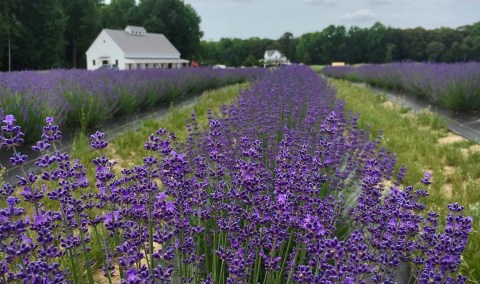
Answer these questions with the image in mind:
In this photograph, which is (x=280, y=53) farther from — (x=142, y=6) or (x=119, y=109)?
(x=119, y=109)

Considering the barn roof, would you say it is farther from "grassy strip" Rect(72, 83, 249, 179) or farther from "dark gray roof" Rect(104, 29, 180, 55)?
"grassy strip" Rect(72, 83, 249, 179)

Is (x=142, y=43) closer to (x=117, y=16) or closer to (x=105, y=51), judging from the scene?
(x=105, y=51)

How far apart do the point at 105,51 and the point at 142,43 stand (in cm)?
480

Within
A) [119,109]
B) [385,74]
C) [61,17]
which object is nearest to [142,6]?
[61,17]

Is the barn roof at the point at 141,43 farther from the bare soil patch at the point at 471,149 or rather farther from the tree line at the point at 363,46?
the bare soil patch at the point at 471,149

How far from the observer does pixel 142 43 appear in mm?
49031

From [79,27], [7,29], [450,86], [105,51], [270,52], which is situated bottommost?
[450,86]

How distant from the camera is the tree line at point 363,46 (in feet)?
217

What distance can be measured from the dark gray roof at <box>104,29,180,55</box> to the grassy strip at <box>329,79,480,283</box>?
138 ft

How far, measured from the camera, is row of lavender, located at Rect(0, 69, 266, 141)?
5.45 meters

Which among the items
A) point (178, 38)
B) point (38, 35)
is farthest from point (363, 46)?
point (38, 35)

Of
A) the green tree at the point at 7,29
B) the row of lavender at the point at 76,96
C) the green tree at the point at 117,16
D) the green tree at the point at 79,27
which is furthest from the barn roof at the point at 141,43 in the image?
the row of lavender at the point at 76,96

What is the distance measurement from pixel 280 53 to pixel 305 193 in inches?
3948

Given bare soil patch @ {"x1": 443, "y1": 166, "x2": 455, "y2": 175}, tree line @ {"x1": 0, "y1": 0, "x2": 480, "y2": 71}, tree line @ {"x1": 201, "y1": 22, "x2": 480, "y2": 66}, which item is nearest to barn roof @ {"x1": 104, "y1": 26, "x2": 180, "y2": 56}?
tree line @ {"x1": 0, "y1": 0, "x2": 480, "y2": 71}
